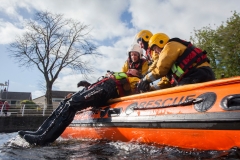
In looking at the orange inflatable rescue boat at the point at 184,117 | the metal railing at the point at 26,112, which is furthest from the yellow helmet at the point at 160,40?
the metal railing at the point at 26,112

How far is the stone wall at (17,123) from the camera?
48.3 ft

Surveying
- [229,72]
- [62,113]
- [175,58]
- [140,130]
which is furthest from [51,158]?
[229,72]

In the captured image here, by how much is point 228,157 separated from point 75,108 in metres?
2.99

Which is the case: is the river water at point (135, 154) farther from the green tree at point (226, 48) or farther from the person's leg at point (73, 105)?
the green tree at point (226, 48)

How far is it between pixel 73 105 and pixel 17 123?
38.8ft

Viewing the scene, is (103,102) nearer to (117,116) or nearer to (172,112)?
(117,116)

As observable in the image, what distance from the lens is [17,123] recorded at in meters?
15.3

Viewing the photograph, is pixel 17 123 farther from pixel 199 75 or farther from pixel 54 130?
pixel 199 75

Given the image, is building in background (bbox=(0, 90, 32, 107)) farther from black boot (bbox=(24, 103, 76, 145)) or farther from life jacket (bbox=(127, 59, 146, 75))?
black boot (bbox=(24, 103, 76, 145))

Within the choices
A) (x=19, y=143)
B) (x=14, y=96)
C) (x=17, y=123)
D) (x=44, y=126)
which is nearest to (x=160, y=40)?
(x=44, y=126)

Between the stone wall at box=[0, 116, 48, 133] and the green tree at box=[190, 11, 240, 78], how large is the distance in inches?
590

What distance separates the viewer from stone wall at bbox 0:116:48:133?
14727 millimetres

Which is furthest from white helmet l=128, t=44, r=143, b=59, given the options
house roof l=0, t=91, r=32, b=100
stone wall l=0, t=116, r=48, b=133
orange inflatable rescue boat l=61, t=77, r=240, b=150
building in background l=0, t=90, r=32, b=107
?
house roof l=0, t=91, r=32, b=100

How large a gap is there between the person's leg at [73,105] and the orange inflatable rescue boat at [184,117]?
1.87 feet
